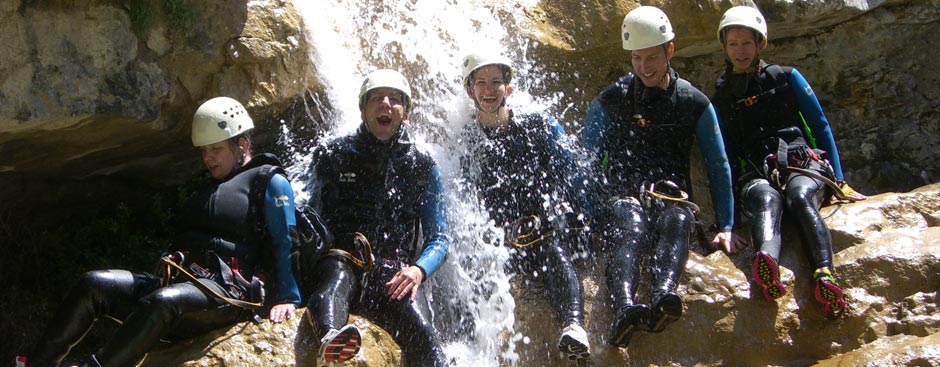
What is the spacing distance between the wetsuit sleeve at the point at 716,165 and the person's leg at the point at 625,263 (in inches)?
21.2

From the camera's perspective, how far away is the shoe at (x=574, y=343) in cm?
499

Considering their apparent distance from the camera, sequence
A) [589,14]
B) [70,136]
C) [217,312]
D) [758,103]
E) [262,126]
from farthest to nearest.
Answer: [589,14], [262,126], [758,103], [70,136], [217,312]

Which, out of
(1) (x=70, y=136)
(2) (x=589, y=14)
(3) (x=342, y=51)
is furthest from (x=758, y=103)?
(1) (x=70, y=136)

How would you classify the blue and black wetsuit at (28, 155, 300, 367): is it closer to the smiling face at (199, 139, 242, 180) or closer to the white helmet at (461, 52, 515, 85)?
the smiling face at (199, 139, 242, 180)

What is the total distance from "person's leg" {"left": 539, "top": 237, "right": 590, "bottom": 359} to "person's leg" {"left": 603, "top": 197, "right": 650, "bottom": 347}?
0.69ft

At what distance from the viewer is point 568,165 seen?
5.92 m

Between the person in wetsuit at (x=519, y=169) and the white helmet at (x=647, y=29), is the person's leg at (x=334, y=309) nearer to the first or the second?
the person in wetsuit at (x=519, y=169)

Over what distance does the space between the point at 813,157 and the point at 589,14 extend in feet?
7.90

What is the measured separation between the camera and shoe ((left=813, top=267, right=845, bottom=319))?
5.27 metres

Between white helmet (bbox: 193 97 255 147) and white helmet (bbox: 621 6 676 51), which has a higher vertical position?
white helmet (bbox: 621 6 676 51)

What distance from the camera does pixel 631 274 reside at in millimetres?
5340

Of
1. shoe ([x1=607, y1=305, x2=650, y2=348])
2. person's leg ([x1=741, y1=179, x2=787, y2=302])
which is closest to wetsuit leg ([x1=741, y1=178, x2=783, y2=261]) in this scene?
person's leg ([x1=741, y1=179, x2=787, y2=302])

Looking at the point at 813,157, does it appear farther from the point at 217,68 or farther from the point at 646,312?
the point at 217,68

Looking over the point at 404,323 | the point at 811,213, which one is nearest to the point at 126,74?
the point at 404,323
